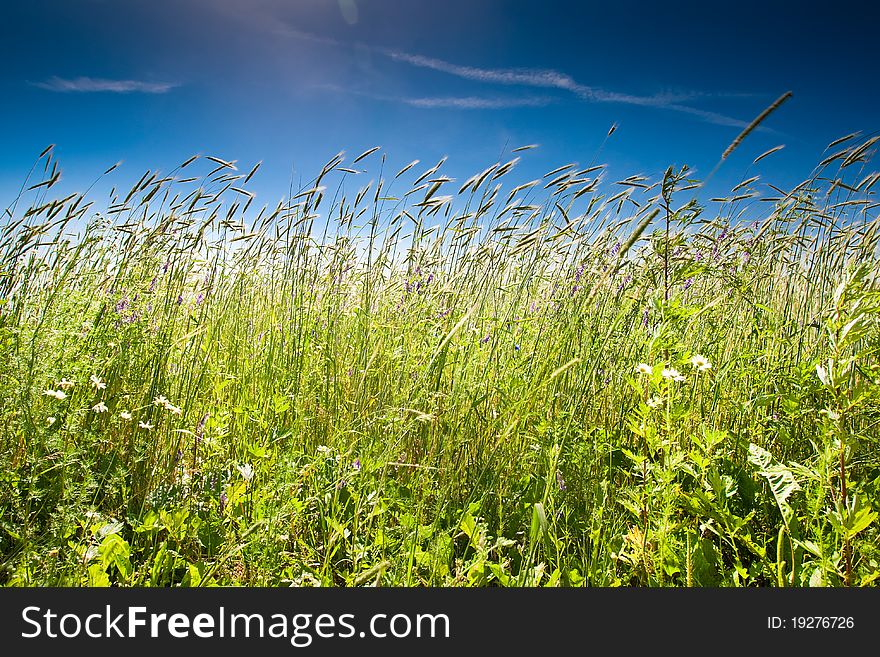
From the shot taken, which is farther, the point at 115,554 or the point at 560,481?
the point at 560,481

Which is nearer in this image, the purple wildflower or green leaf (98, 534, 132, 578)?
green leaf (98, 534, 132, 578)

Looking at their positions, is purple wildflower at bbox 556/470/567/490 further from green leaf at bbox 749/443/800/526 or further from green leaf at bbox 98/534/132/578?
green leaf at bbox 98/534/132/578

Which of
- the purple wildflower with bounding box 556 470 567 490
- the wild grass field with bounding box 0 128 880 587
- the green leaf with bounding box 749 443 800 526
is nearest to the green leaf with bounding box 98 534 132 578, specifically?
the wild grass field with bounding box 0 128 880 587

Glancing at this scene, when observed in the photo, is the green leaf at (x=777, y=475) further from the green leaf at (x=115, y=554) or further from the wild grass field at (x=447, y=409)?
the green leaf at (x=115, y=554)

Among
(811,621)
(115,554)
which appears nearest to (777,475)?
(811,621)

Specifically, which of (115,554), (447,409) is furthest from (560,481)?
(115,554)

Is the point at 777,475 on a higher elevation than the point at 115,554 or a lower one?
higher

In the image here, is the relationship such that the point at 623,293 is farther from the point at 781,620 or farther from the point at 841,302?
the point at 781,620

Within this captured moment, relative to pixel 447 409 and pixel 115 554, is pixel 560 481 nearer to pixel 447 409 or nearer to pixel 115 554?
pixel 447 409

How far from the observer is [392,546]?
1477 mm

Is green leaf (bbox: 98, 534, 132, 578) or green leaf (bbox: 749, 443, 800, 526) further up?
green leaf (bbox: 749, 443, 800, 526)

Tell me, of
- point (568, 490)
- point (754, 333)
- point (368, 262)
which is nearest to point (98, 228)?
point (368, 262)

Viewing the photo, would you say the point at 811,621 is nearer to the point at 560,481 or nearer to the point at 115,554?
the point at 560,481

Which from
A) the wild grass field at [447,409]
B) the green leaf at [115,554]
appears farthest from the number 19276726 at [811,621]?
the green leaf at [115,554]
